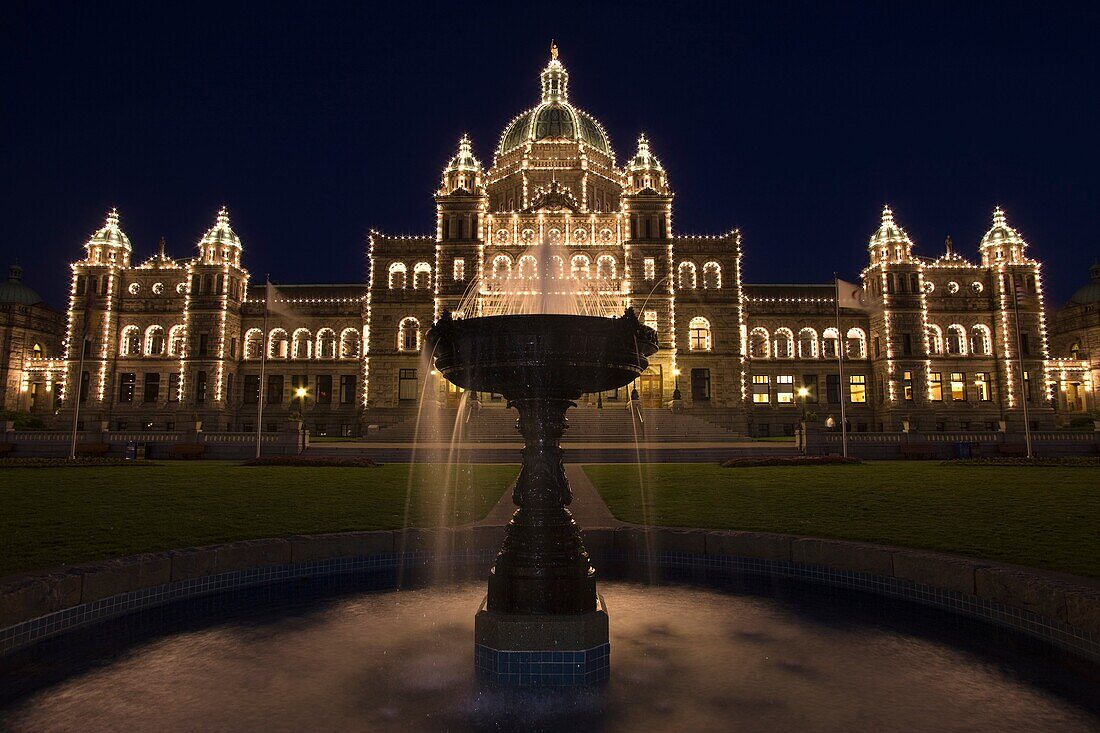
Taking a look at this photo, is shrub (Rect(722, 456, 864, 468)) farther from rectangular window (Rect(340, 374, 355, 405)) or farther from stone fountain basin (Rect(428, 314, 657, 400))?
rectangular window (Rect(340, 374, 355, 405))

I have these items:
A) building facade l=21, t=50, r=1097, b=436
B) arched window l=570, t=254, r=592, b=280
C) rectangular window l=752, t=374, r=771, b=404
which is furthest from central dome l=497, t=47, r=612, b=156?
rectangular window l=752, t=374, r=771, b=404

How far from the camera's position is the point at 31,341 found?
77.1 m

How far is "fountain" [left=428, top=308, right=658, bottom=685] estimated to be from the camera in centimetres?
596

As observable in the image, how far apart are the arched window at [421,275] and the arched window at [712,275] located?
2428 cm

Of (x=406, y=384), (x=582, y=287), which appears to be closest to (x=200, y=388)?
(x=406, y=384)

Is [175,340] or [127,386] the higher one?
[175,340]

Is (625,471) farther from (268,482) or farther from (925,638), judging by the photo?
(925,638)

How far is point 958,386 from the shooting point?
59344 mm

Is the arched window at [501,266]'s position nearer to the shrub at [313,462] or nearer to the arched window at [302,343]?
the arched window at [302,343]

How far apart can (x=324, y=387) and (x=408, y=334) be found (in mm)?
12055

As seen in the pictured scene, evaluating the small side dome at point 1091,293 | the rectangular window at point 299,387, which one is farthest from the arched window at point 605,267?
the small side dome at point 1091,293

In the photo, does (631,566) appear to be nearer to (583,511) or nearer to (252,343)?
(583,511)

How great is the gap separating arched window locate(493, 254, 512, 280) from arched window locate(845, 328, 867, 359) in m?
34.3

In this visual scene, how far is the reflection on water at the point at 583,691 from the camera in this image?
15.9ft
